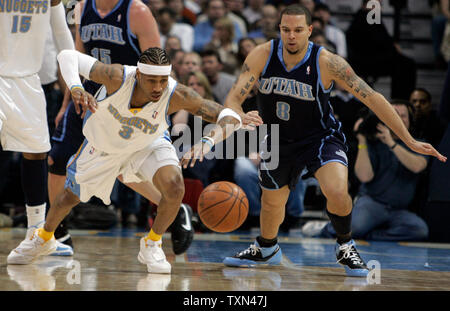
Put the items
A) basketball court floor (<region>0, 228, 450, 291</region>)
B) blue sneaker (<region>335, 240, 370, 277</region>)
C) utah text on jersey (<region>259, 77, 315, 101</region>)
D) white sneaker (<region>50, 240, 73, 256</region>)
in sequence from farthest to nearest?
white sneaker (<region>50, 240, 73, 256</region>)
utah text on jersey (<region>259, 77, 315, 101</region>)
blue sneaker (<region>335, 240, 370, 277</region>)
basketball court floor (<region>0, 228, 450, 291</region>)

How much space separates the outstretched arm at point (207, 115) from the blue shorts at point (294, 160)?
75 cm

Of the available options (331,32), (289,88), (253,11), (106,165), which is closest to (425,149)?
(289,88)

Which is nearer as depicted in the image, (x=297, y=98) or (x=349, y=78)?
(x=349, y=78)

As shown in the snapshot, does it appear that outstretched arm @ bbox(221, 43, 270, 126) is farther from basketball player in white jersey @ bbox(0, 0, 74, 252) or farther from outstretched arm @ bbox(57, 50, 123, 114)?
basketball player in white jersey @ bbox(0, 0, 74, 252)

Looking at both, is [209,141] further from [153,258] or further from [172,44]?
[172,44]

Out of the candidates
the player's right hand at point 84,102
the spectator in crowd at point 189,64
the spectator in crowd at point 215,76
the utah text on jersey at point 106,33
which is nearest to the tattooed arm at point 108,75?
the player's right hand at point 84,102

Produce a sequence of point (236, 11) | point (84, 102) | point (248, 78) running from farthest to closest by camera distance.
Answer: point (236, 11) < point (248, 78) < point (84, 102)

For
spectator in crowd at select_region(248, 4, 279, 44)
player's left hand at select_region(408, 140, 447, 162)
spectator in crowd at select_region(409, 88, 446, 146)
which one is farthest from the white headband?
spectator in crowd at select_region(248, 4, 279, 44)

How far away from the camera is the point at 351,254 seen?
4.89m

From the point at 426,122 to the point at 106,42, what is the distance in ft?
14.7

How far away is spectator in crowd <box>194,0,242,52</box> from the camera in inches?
416

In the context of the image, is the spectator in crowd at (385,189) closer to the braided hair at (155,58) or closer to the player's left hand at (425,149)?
the player's left hand at (425,149)

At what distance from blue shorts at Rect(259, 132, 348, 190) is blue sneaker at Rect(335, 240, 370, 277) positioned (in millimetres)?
617
